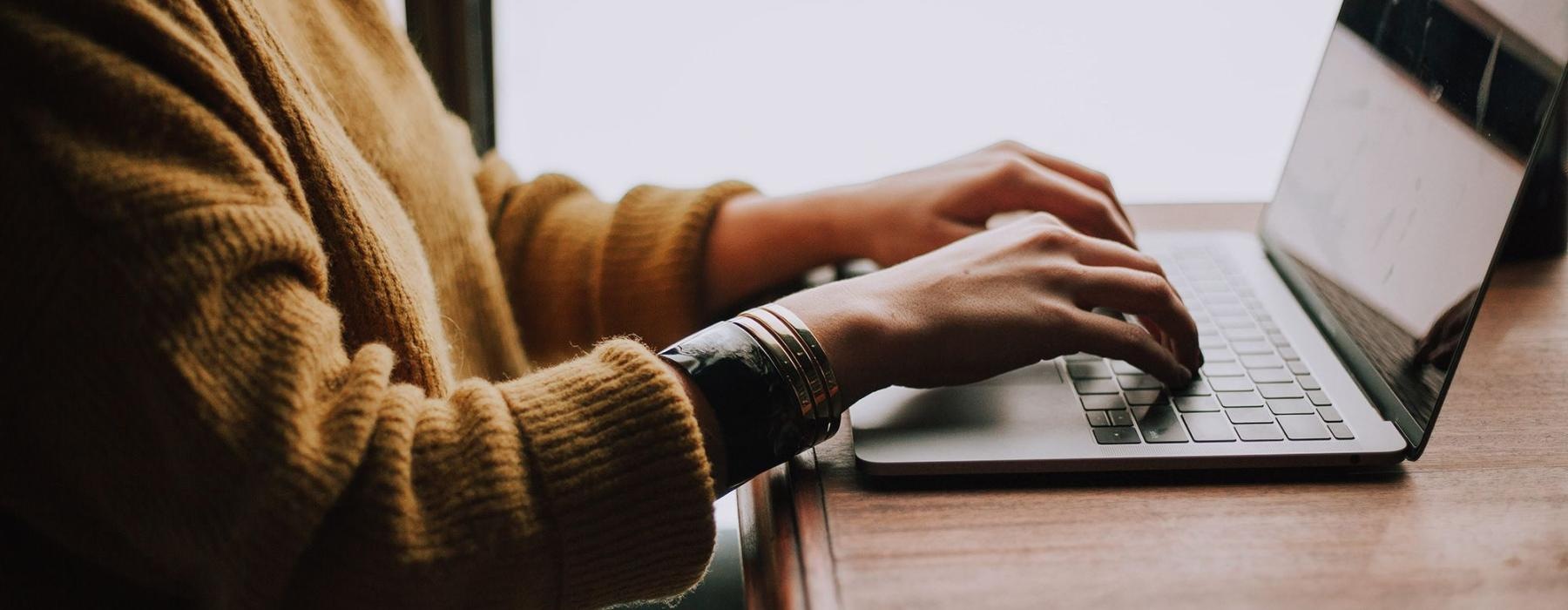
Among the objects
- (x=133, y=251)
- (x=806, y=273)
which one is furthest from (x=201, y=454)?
(x=806, y=273)

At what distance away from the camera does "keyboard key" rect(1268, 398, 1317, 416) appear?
571 mm

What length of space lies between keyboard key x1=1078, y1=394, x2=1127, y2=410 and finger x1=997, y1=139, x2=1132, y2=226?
0.19m

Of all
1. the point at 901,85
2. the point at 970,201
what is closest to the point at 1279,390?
the point at 970,201

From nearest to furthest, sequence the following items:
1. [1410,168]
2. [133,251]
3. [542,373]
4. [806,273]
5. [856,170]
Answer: [133,251], [542,373], [1410,168], [806,273], [856,170]

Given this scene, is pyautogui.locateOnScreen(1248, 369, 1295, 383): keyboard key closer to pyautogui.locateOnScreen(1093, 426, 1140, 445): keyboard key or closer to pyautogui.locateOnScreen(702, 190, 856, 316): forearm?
pyautogui.locateOnScreen(1093, 426, 1140, 445): keyboard key

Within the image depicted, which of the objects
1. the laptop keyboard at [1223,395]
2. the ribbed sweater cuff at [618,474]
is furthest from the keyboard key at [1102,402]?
the ribbed sweater cuff at [618,474]

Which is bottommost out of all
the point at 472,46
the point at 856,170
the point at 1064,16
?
the point at 856,170

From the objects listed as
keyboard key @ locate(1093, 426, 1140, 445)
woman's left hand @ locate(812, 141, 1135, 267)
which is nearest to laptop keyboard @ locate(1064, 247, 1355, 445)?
keyboard key @ locate(1093, 426, 1140, 445)

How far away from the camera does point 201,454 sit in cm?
41

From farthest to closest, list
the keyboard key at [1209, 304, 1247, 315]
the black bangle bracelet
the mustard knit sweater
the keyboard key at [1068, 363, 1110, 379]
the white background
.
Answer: the white background, the keyboard key at [1209, 304, 1247, 315], the keyboard key at [1068, 363, 1110, 379], the black bangle bracelet, the mustard knit sweater

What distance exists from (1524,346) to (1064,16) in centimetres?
64

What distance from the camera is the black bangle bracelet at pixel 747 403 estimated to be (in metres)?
0.51

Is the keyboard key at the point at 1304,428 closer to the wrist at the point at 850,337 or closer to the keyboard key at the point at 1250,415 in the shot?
the keyboard key at the point at 1250,415

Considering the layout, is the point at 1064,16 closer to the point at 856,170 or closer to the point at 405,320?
the point at 856,170
